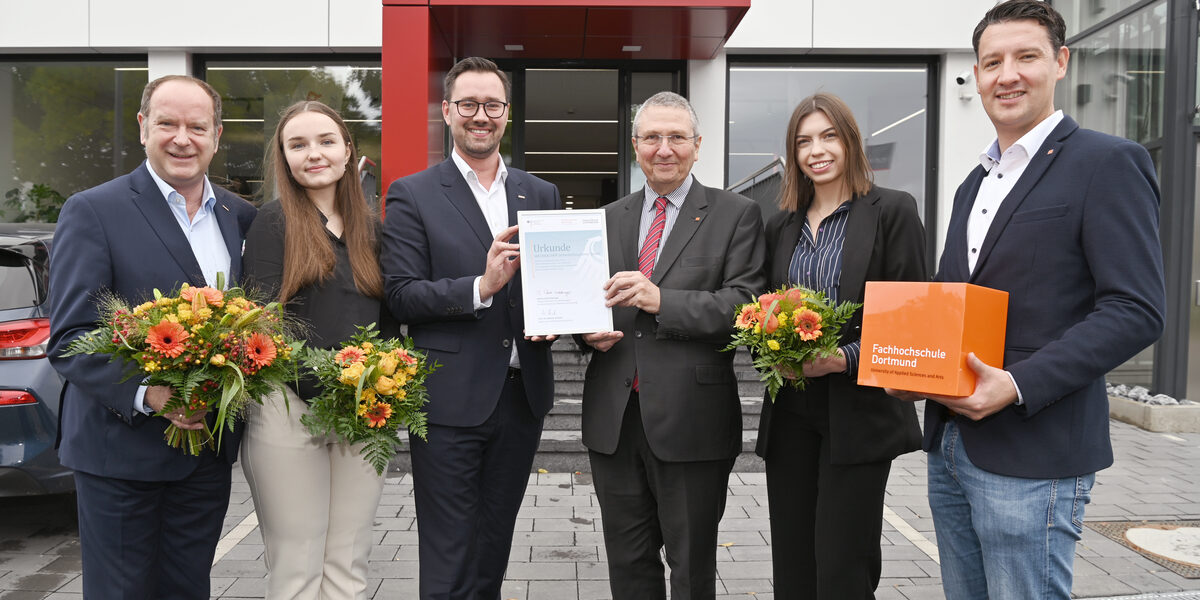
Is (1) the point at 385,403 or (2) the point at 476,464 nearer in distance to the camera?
(1) the point at 385,403

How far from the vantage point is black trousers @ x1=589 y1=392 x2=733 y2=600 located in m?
2.82

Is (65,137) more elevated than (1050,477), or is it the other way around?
(65,137)

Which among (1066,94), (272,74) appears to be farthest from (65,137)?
(1066,94)

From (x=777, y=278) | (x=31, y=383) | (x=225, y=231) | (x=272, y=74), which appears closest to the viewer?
(x=225, y=231)

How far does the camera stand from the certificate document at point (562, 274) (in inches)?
106

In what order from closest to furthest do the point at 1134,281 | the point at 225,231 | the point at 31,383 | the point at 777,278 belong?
the point at 1134,281 < the point at 225,231 < the point at 777,278 < the point at 31,383

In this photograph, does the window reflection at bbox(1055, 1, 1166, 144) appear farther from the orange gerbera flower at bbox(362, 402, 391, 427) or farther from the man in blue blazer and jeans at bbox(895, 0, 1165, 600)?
the orange gerbera flower at bbox(362, 402, 391, 427)

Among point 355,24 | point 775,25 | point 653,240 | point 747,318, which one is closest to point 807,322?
point 747,318

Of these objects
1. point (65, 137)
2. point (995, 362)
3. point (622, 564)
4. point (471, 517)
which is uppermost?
point (65, 137)

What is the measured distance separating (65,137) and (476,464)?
34.9ft

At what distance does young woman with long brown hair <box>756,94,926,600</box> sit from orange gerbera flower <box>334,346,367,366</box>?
4.71 feet

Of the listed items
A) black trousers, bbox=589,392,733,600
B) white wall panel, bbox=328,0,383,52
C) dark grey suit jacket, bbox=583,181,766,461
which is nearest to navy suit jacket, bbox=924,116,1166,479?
dark grey suit jacket, bbox=583,181,766,461

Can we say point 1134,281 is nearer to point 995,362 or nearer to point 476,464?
point 995,362

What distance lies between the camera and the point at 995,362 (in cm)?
204
